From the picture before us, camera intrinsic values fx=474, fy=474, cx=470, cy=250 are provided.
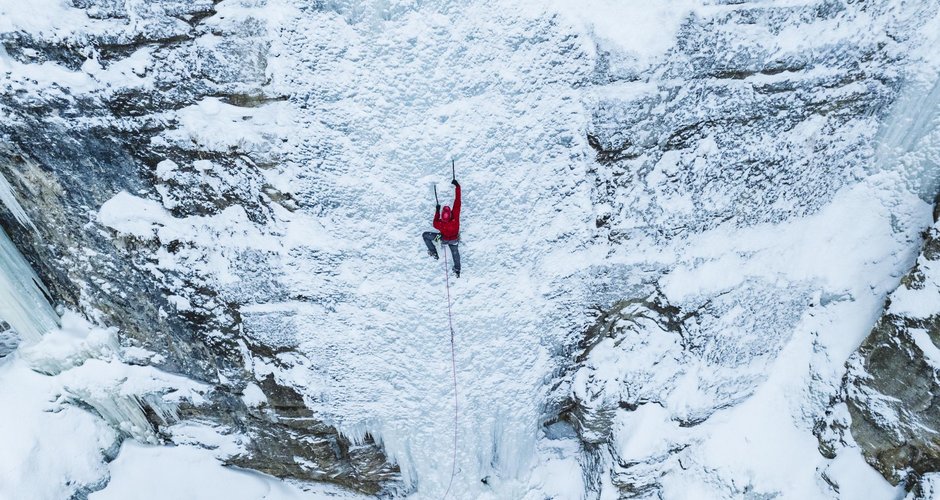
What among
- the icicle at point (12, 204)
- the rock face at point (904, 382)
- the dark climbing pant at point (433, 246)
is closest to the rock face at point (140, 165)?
the icicle at point (12, 204)

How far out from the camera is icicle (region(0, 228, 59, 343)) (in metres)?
5.95

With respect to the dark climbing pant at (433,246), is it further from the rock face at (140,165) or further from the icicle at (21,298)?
the icicle at (21,298)

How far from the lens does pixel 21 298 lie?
6203mm

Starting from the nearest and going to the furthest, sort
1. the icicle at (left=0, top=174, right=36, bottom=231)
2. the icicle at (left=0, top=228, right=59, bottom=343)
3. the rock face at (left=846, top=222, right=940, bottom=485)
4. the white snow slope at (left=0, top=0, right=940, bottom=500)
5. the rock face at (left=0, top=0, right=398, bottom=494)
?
the rock face at (left=0, top=0, right=398, bottom=494) → the white snow slope at (left=0, top=0, right=940, bottom=500) → the icicle at (left=0, top=174, right=36, bottom=231) → the rock face at (left=846, top=222, right=940, bottom=485) → the icicle at (left=0, top=228, right=59, bottom=343)

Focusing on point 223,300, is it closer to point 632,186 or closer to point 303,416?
point 303,416

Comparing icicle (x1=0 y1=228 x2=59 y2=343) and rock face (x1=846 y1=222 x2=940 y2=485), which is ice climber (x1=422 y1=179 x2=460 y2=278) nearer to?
icicle (x1=0 y1=228 x2=59 y2=343)

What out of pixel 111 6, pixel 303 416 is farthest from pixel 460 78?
pixel 303 416

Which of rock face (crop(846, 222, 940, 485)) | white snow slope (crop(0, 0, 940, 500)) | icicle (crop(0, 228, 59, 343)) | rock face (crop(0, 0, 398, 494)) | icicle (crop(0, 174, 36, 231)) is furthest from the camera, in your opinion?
icicle (crop(0, 228, 59, 343))

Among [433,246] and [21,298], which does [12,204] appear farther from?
[433,246]

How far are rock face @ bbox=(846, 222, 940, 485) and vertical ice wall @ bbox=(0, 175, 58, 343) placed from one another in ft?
35.8

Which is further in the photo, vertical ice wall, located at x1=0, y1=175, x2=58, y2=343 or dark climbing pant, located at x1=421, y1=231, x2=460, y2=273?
→ vertical ice wall, located at x1=0, y1=175, x2=58, y2=343

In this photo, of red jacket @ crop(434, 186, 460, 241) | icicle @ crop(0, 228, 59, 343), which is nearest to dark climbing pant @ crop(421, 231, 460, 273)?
red jacket @ crop(434, 186, 460, 241)

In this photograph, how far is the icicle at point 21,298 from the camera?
5.95m

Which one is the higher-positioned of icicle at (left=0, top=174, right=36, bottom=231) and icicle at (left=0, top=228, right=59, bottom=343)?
icicle at (left=0, top=174, right=36, bottom=231)
